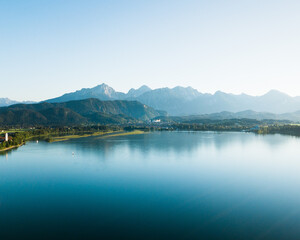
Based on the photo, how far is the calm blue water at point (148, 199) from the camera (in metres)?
12.6

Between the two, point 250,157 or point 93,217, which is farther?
point 250,157

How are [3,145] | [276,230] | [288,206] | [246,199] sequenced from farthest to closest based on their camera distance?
[3,145] → [246,199] → [288,206] → [276,230]

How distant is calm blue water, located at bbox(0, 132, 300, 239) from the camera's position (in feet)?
41.4

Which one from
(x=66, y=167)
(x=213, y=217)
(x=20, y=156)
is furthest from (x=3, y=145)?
(x=213, y=217)

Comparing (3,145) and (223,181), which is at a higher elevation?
(3,145)

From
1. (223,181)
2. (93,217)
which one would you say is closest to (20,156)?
(93,217)

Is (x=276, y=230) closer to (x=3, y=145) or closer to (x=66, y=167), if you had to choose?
(x=66, y=167)

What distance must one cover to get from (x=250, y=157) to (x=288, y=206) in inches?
801

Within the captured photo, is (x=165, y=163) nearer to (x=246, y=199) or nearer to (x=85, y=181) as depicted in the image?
Result: (x=85, y=181)

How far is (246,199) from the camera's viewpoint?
17.4m

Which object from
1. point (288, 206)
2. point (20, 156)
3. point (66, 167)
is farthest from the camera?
point (20, 156)

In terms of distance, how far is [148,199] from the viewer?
17.3 metres

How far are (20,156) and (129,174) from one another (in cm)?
1958

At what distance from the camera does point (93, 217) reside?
46.0 feet
